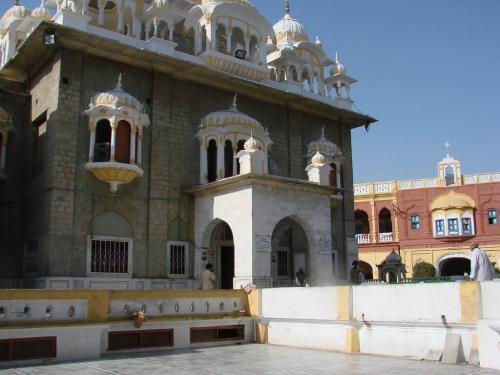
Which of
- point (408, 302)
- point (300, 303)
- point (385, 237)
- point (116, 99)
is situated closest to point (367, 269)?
point (385, 237)

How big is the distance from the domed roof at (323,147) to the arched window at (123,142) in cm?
850

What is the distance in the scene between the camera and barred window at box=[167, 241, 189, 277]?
18.7m

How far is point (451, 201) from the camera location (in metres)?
41.9

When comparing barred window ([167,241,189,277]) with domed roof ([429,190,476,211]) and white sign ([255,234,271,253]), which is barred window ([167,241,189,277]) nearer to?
white sign ([255,234,271,253])

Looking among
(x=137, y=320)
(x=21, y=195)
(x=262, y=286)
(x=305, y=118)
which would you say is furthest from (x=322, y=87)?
(x=137, y=320)

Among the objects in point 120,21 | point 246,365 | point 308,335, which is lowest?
point 246,365

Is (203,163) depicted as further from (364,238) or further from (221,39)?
(364,238)

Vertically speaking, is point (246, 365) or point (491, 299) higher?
point (491, 299)

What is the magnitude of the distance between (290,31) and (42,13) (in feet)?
39.4

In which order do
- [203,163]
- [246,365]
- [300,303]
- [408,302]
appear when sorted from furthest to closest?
[203,163], [300,303], [408,302], [246,365]

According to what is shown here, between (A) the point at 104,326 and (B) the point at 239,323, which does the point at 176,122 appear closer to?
(B) the point at 239,323

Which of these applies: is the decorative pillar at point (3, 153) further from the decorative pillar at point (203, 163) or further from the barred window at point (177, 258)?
the decorative pillar at point (203, 163)

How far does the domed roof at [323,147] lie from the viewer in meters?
23.7

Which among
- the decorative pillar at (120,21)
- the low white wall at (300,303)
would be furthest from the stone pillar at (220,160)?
the low white wall at (300,303)
